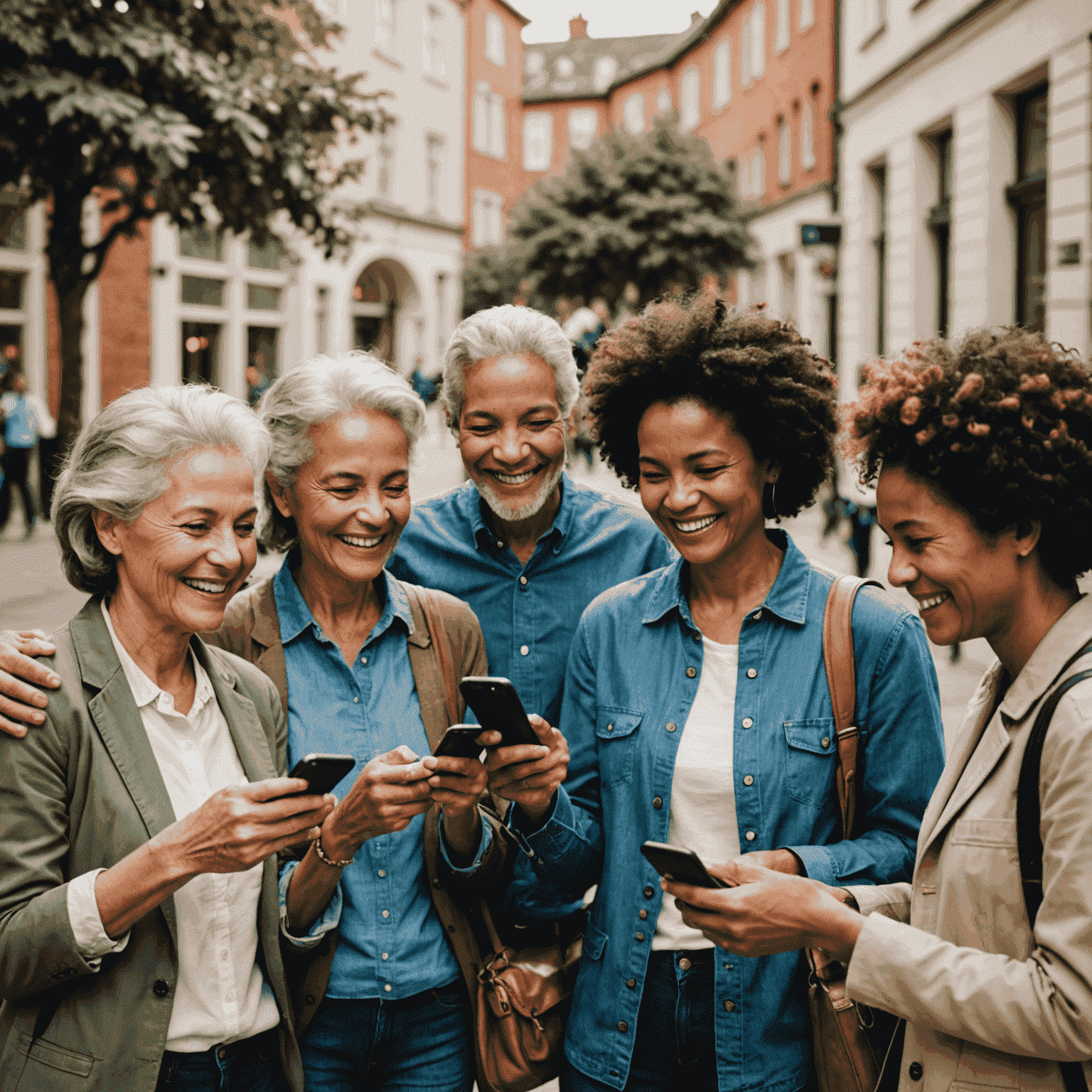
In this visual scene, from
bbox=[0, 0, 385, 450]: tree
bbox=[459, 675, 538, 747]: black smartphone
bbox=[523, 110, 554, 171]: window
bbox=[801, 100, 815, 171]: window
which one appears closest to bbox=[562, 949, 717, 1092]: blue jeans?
bbox=[459, 675, 538, 747]: black smartphone

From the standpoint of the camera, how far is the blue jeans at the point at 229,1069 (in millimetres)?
2139

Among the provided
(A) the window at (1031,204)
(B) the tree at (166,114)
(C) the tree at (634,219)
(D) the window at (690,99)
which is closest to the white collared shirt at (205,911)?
(B) the tree at (166,114)

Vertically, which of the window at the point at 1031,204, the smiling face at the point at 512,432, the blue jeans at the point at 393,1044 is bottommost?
the blue jeans at the point at 393,1044

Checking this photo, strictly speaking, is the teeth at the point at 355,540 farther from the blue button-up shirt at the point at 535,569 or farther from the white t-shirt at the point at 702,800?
the white t-shirt at the point at 702,800

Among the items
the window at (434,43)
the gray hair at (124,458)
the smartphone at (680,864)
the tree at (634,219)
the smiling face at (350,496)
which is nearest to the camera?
the smartphone at (680,864)

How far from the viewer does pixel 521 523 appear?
10.8 feet

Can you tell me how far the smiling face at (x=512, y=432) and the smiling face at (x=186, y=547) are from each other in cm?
96

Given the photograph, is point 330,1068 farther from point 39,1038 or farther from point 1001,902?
point 1001,902

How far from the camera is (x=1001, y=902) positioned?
183 cm

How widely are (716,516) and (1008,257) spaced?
13.2m

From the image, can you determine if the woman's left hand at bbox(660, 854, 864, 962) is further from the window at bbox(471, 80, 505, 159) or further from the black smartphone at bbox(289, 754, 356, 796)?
the window at bbox(471, 80, 505, 159)

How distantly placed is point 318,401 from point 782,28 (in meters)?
30.0

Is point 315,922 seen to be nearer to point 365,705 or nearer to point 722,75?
point 365,705

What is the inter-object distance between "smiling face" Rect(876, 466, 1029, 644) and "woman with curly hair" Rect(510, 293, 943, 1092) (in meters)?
0.33
